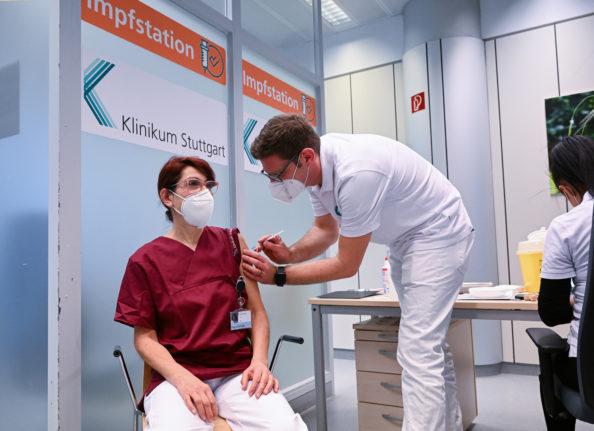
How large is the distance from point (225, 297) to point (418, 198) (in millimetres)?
818

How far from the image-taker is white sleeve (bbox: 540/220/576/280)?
4.88 ft

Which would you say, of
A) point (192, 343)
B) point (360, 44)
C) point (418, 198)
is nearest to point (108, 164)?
point (192, 343)

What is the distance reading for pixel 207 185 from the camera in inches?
72.6

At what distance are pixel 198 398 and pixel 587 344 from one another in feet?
3.71

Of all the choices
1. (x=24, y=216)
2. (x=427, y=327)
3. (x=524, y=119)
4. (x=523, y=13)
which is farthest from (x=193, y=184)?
(x=523, y=13)

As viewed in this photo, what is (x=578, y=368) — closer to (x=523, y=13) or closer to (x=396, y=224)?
(x=396, y=224)

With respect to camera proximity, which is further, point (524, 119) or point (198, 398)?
point (524, 119)

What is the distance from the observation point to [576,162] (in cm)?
160

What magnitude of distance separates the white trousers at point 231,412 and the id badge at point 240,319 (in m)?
0.19

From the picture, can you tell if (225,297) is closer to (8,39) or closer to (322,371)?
(322,371)

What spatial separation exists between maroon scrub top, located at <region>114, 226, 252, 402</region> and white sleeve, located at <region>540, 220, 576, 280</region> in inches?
42.0

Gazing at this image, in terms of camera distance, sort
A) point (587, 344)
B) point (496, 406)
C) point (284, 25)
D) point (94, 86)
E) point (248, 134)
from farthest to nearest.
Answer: point (284, 25) < point (496, 406) < point (248, 134) < point (94, 86) < point (587, 344)

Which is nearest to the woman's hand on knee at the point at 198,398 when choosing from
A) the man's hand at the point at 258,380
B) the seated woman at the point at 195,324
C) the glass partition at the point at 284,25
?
the seated woman at the point at 195,324

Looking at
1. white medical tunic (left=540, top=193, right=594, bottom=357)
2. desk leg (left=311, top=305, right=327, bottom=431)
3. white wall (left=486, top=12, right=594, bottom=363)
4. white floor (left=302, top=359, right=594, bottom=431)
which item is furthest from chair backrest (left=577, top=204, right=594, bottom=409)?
white wall (left=486, top=12, right=594, bottom=363)
